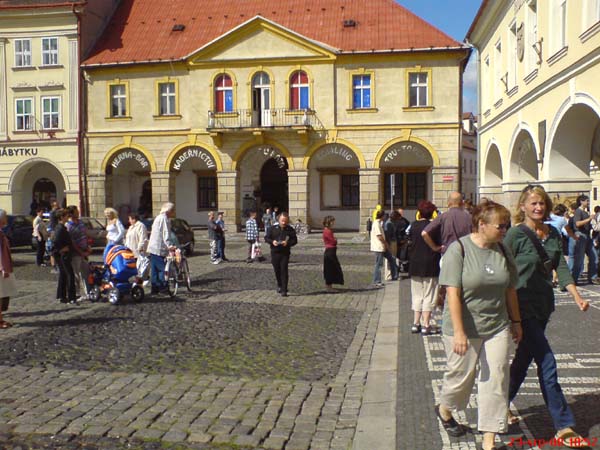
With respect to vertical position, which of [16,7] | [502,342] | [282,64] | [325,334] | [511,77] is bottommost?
[325,334]

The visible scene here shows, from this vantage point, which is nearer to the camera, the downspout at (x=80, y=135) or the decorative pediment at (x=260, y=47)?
the decorative pediment at (x=260, y=47)

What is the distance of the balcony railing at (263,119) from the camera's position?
32.6 m

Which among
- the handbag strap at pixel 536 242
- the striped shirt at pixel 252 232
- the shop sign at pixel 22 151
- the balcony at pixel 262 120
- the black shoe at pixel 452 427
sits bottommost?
the black shoe at pixel 452 427

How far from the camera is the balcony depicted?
32562mm

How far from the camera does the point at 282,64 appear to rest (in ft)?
107

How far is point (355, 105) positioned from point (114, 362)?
86.8ft

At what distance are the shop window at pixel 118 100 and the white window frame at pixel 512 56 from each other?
19.1m

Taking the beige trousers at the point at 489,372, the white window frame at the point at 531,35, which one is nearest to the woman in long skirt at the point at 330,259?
the beige trousers at the point at 489,372

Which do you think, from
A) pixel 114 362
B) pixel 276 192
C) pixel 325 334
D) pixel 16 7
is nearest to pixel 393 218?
pixel 325 334

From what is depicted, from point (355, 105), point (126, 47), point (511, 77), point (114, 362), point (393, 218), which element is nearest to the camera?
point (114, 362)

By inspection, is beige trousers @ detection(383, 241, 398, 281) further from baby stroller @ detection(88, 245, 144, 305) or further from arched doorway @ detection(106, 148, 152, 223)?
arched doorway @ detection(106, 148, 152, 223)

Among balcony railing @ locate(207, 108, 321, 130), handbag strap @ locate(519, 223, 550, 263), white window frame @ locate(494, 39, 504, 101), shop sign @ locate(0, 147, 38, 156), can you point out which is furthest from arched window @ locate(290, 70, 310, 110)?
handbag strap @ locate(519, 223, 550, 263)

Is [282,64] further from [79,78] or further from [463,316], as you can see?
[463,316]

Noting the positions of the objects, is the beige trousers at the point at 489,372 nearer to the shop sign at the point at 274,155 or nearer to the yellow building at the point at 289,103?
the yellow building at the point at 289,103
